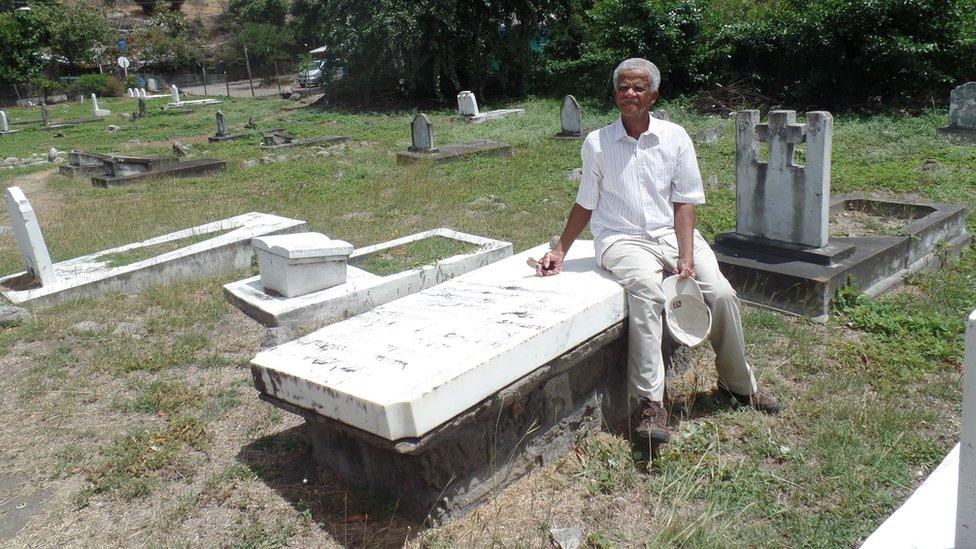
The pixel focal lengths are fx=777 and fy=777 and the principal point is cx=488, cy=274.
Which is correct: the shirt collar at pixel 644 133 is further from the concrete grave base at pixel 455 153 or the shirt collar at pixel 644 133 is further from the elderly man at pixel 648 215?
the concrete grave base at pixel 455 153

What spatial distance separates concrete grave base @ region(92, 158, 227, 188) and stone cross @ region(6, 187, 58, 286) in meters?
6.08

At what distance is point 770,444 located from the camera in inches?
137

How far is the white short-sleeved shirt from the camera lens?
3.82m

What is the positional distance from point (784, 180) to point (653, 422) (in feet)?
9.79

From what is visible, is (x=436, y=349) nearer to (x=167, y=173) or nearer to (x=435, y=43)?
(x=167, y=173)

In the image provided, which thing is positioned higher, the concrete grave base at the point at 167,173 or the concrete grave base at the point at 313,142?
the concrete grave base at the point at 313,142

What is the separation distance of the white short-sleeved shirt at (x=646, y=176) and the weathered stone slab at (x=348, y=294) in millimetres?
2300

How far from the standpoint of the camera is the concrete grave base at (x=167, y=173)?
12094 mm

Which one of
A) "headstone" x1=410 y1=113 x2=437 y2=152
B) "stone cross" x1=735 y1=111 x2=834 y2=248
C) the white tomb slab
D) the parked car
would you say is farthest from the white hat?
the parked car

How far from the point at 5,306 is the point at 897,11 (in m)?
15.2

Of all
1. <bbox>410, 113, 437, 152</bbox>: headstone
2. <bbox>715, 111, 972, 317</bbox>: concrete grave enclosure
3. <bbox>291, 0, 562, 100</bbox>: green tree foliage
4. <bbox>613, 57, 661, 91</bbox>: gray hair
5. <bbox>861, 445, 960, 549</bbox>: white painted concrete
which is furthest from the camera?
<bbox>291, 0, 562, 100</bbox>: green tree foliage

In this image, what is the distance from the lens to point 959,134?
11195mm

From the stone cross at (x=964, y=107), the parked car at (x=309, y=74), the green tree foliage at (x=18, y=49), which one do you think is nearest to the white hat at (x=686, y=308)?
the stone cross at (x=964, y=107)

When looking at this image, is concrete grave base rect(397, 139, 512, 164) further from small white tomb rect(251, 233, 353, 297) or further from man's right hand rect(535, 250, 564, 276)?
man's right hand rect(535, 250, 564, 276)
